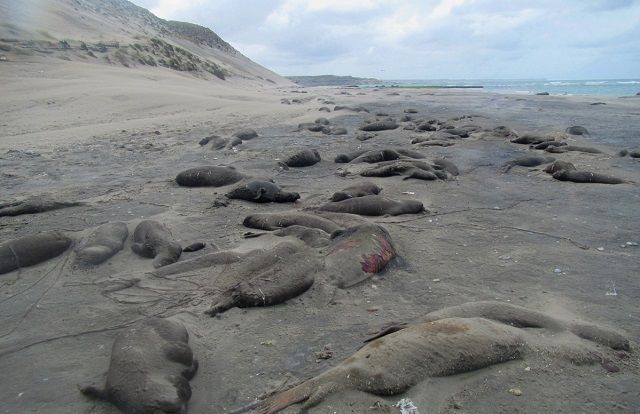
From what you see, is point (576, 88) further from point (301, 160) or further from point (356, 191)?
point (356, 191)

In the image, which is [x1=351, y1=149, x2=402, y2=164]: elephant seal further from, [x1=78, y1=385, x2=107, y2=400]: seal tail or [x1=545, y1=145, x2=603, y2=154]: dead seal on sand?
[x1=78, y1=385, x2=107, y2=400]: seal tail

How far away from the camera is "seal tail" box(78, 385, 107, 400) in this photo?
285 cm

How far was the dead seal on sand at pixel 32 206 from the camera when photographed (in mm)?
6316

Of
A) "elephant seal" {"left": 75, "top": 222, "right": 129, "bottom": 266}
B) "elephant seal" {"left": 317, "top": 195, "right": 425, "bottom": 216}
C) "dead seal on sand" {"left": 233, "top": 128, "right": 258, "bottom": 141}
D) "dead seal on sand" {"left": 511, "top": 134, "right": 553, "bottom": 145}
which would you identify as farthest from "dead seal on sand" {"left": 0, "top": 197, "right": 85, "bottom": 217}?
"dead seal on sand" {"left": 511, "top": 134, "right": 553, "bottom": 145}

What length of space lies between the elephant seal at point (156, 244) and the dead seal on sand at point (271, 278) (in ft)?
2.81

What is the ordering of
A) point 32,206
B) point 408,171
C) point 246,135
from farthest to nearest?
1. point 246,135
2. point 408,171
3. point 32,206

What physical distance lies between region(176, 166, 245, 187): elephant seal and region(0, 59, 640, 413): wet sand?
227 millimetres

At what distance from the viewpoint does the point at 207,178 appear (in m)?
8.03

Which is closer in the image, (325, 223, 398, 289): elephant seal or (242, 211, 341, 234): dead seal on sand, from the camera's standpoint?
(325, 223, 398, 289): elephant seal

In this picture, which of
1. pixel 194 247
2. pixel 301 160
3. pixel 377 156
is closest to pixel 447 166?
pixel 377 156

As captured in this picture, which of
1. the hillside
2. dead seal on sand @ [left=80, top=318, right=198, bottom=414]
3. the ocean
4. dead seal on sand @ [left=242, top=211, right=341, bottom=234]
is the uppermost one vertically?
the hillside

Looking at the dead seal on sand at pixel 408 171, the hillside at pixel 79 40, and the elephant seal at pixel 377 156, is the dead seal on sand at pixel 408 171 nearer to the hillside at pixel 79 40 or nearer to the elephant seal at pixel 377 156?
the elephant seal at pixel 377 156

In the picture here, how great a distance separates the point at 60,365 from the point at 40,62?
72.1ft

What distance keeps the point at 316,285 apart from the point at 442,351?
1577 millimetres
